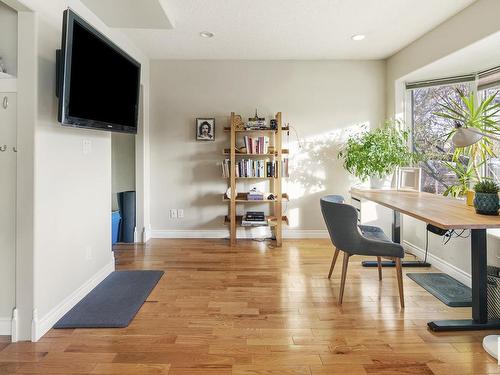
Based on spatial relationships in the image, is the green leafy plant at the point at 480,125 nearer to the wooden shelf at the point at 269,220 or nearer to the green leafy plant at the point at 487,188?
the green leafy plant at the point at 487,188

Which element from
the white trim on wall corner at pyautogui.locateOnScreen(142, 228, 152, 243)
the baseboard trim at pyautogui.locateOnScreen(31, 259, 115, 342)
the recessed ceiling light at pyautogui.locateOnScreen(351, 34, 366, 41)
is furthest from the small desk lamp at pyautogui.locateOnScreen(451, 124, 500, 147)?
the white trim on wall corner at pyautogui.locateOnScreen(142, 228, 152, 243)

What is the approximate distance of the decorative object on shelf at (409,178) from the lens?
338 centimetres

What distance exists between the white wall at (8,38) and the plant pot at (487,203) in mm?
2998

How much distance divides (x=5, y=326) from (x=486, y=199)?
3.12 meters

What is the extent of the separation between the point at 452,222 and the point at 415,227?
211 cm

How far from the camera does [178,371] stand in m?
1.68

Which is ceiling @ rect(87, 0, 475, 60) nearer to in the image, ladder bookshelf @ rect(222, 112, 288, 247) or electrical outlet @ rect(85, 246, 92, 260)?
ladder bookshelf @ rect(222, 112, 288, 247)

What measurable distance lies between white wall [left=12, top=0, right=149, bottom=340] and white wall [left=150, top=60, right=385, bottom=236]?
1536 millimetres

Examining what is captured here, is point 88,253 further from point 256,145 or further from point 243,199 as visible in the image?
point 256,145

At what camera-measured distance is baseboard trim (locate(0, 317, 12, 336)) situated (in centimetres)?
199

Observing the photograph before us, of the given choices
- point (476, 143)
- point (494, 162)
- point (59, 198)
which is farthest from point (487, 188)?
point (59, 198)

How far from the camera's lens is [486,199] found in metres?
2.07

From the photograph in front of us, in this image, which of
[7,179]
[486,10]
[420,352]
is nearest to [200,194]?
[7,179]

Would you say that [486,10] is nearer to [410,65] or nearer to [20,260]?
[410,65]
